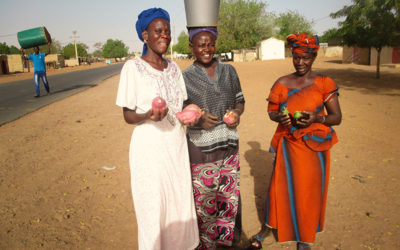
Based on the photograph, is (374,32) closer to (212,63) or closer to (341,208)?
(341,208)

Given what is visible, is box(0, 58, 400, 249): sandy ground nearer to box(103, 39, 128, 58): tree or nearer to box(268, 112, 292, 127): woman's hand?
box(268, 112, 292, 127): woman's hand

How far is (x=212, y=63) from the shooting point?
226 cm

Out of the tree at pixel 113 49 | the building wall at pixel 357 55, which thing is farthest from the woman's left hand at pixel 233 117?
the tree at pixel 113 49

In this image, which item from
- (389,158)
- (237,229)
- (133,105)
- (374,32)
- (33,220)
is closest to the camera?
(133,105)

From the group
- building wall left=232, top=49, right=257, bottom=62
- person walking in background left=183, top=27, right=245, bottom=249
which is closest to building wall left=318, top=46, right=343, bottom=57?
building wall left=232, top=49, right=257, bottom=62

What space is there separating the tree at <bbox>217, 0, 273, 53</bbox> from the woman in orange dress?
4576 centimetres

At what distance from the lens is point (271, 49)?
48781mm

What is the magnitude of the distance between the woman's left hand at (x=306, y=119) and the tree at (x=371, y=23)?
45.6ft

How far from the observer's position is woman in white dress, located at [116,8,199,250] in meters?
1.84

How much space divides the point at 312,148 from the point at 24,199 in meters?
3.49

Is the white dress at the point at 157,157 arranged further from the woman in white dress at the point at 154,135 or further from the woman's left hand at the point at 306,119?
the woman's left hand at the point at 306,119

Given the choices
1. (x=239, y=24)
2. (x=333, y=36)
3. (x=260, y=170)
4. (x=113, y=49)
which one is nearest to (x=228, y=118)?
(x=260, y=170)

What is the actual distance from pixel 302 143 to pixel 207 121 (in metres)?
0.80

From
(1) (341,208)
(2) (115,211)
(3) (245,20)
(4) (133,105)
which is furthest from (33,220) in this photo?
(3) (245,20)
